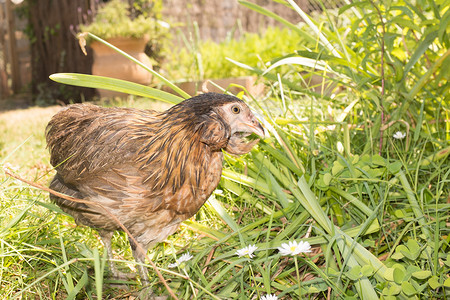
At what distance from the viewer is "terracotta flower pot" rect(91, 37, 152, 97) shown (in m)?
6.58

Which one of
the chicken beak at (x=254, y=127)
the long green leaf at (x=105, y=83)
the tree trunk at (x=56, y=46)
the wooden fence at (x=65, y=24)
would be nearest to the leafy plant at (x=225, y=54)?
the wooden fence at (x=65, y=24)

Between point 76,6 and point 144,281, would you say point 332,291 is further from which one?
point 76,6

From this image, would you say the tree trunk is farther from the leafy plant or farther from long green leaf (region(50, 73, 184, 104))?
long green leaf (region(50, 73, 184, 104))

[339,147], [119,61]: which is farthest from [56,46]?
[339,147]

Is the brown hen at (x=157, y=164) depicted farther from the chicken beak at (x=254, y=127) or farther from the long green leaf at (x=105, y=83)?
the long green leaf at (x=105, y=83)

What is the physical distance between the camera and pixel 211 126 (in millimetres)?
1646

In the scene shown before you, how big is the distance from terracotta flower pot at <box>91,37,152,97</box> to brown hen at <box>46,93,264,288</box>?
495 cm

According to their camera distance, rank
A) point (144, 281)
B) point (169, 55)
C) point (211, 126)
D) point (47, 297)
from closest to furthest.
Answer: point (211, 126), point (47, 297), point (144, 281), point (169, 55)

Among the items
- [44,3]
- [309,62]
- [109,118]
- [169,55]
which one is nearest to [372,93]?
[309,62]

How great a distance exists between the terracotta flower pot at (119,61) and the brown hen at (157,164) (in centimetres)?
495

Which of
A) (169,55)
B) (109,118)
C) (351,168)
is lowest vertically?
(169,55)

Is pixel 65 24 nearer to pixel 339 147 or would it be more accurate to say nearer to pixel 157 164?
pixel 339 147

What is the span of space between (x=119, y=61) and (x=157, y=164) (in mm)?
5266

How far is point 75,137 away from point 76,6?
6.46 meters
